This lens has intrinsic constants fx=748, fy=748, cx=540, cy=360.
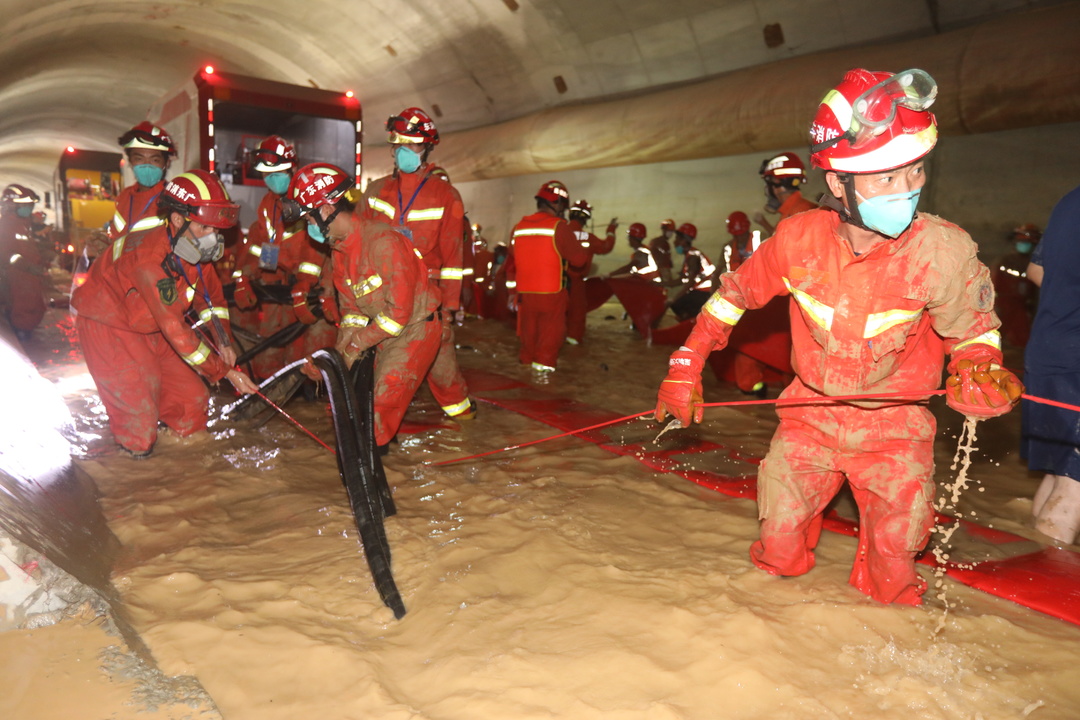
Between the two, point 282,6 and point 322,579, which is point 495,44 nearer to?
point 282,6

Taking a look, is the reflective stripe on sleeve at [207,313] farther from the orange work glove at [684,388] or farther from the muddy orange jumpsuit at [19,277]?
the muddy orange jumpsuit at [19,277]

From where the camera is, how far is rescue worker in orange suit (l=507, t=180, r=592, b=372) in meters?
7.93

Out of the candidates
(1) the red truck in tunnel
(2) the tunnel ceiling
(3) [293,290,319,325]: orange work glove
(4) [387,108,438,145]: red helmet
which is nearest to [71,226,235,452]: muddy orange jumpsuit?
(3) [293,290,319,325]: orange work glove

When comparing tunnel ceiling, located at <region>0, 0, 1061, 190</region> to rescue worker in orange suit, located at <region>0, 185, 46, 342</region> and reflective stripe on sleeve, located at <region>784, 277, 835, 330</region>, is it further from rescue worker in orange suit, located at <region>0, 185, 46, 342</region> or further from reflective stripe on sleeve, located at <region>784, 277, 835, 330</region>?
reflective stripe on sleeve, located at <region>784, 277, 835, 330</region>

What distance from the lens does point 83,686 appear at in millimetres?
2006

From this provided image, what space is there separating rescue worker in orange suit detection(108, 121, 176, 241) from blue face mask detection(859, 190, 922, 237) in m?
5.46

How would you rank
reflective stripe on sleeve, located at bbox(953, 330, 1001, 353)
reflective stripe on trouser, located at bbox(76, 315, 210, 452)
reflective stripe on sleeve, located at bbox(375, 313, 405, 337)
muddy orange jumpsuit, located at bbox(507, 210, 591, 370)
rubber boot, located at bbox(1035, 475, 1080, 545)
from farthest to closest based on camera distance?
muddy orange jumpsuit, located at bbox(507, 210, 591, 370)
reflective stripe on trouser, located at bbox(76, 315, 210, 452)
reflective stripe on sleeve, located at bbox(375, 313, 405, 337)
rubber boot, located at bbox(1035, 475, 1080, 545)
reflective stripe on sleeve, located at bbox(953, 330, 1001, 353)

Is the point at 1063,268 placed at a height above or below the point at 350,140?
below

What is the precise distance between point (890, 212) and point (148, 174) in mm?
5846

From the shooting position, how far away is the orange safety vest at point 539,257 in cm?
794

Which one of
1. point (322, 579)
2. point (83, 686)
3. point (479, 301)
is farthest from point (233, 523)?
point (479, 301)

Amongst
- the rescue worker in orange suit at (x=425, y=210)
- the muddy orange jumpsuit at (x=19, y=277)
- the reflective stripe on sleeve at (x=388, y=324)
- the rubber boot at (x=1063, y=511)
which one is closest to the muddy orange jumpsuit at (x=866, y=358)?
the rubber boot at (x=1063, y=511)

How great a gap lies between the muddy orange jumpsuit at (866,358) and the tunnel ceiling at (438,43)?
7.88m

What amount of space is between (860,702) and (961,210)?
8.90m
